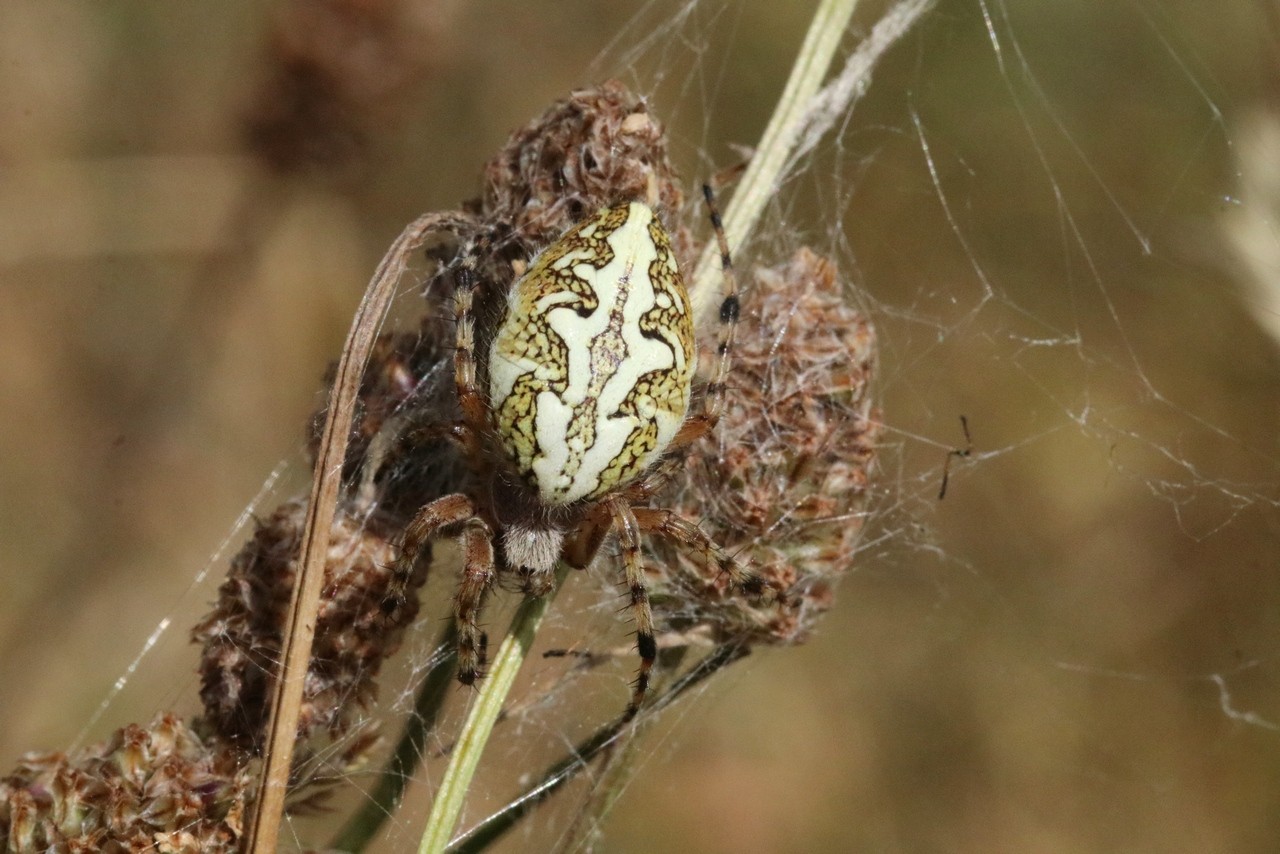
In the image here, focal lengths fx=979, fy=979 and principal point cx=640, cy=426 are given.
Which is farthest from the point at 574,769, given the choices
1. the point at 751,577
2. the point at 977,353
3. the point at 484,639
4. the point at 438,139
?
the point at 438,139

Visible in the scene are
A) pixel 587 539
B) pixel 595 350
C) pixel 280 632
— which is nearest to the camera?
pixel 280 632

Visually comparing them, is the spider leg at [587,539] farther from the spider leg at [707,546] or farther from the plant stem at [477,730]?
Answer: the plant stem at [477,730]

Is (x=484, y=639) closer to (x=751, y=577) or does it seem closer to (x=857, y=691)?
(x=751, y=577)

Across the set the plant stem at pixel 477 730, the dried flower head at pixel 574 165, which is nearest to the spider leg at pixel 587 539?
the plant stem at pixel 477 730

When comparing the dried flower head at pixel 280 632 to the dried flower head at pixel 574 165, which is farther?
the dried flower head at pixel 574 165

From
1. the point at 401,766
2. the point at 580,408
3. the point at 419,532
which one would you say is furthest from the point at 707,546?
the point at 401,766

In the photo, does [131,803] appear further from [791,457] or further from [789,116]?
[789,116]

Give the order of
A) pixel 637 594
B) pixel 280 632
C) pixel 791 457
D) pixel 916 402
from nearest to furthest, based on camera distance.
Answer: pixel 280 632
pixel 791 457
pixel 637 594
pixel 916 402
